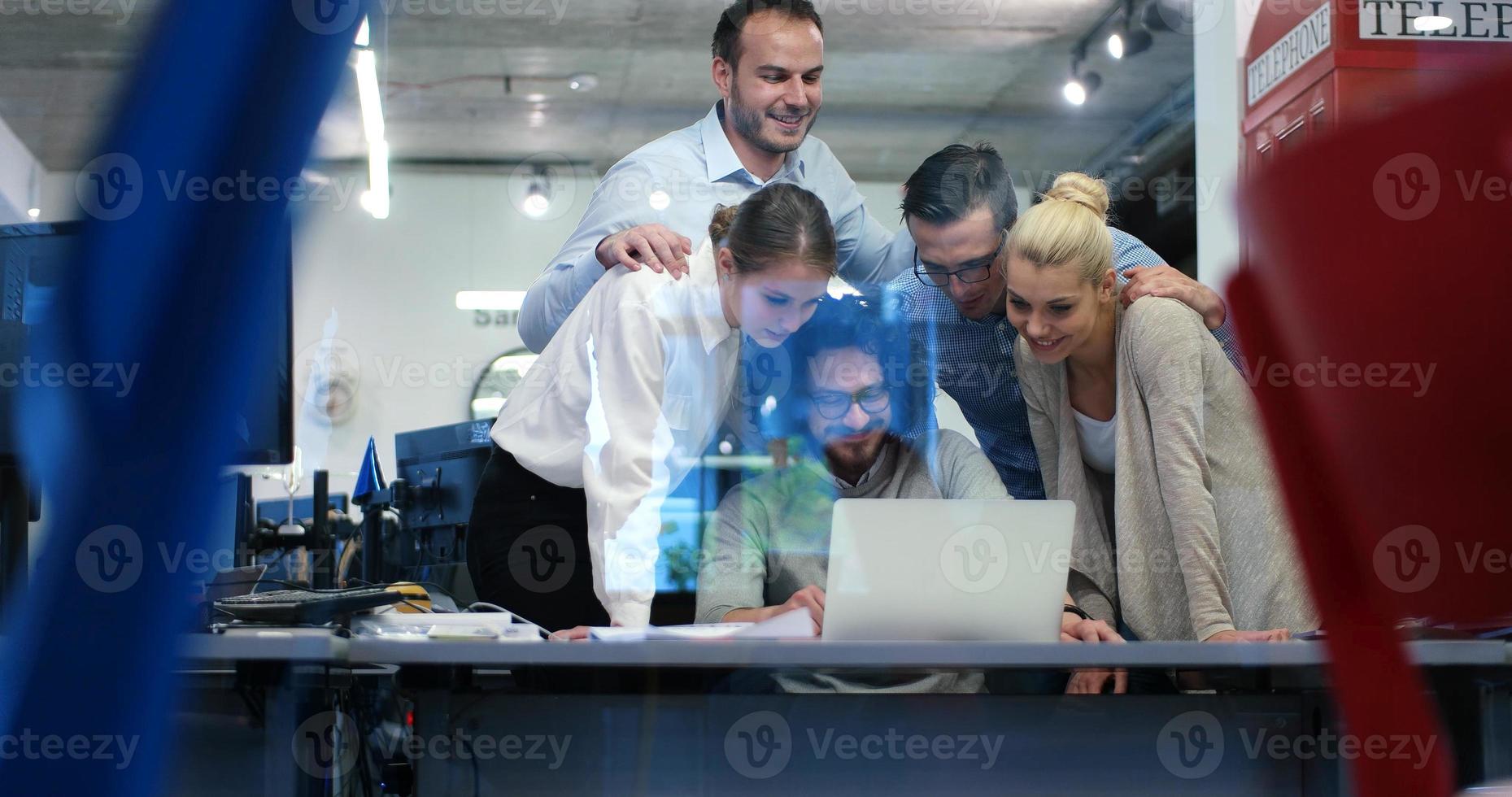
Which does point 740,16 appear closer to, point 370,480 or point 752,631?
point 370,480

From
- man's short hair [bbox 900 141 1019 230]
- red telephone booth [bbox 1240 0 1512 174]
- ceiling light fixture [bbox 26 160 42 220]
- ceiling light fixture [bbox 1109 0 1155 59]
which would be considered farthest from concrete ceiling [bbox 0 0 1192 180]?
ceiling light fixture [bbox 26 160 42 220]

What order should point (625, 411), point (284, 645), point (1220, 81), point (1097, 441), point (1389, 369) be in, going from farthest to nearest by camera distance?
point (1220, 81) → point (625, 411) → point (1097, 441) → point (284, 645) → point (1389, 369)

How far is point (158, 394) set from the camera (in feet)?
1.03

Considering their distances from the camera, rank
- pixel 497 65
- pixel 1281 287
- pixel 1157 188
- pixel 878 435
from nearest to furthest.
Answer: pixel 1281 287, pixel 878 435, pixel 1157 188, pixel 497 65

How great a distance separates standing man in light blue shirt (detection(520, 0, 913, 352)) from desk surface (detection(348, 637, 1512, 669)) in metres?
1.26

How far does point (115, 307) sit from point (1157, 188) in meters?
2.81

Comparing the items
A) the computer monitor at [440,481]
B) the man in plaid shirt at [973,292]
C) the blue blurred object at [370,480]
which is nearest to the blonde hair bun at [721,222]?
the man in plaid shirt at [973,292]

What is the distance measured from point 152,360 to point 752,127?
257 centimetres

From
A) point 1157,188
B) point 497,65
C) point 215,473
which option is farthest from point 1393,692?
point 497,65

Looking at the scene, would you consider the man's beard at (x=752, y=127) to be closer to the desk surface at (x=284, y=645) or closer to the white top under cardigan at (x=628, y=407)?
the white top under cardigan at (x=628, y=407)

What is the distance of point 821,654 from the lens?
4.50 ft

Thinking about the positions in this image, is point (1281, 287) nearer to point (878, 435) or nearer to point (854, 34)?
point (878, 435)

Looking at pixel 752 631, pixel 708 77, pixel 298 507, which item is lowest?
pixel 752 631

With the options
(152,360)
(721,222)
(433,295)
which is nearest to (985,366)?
(721,222)
